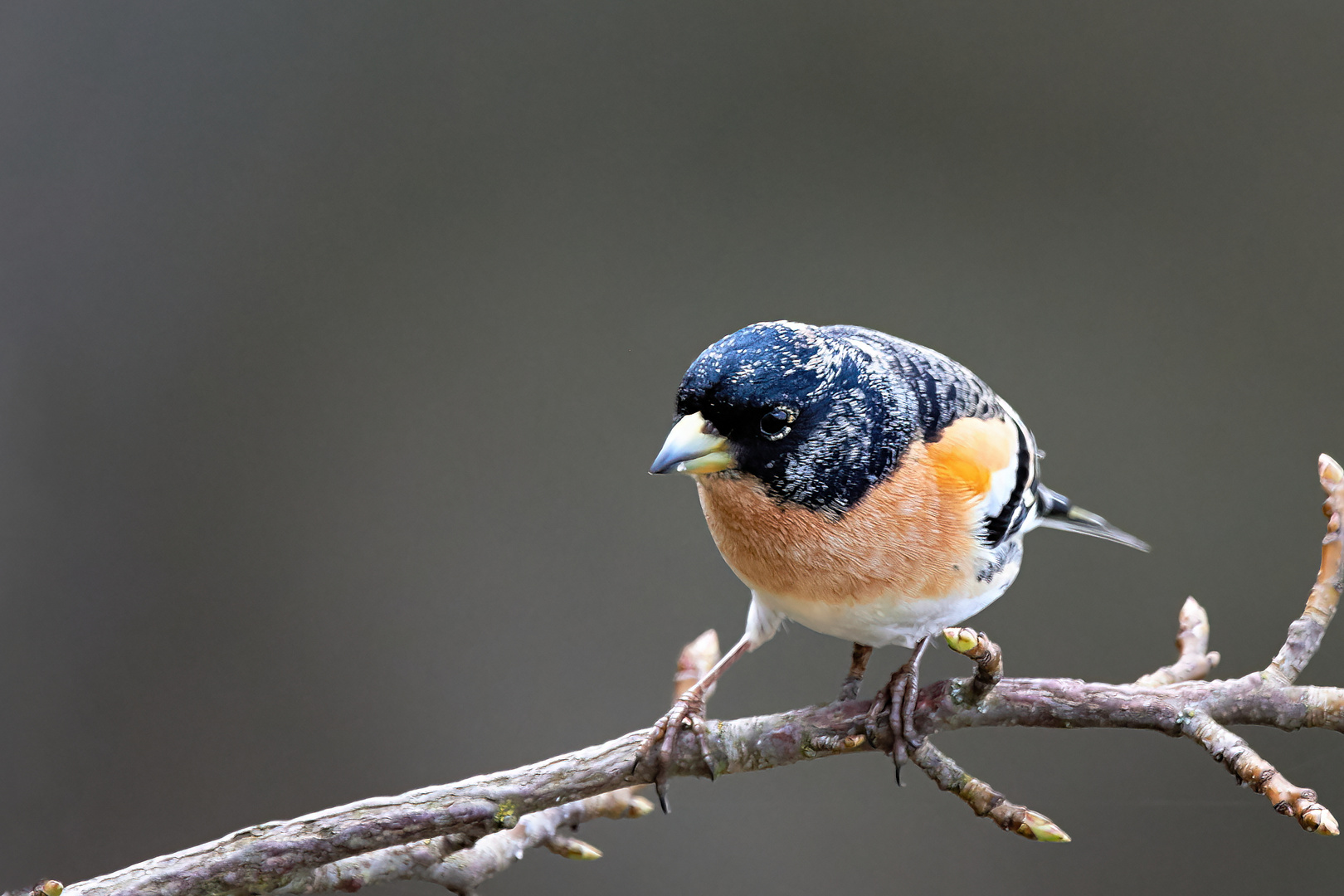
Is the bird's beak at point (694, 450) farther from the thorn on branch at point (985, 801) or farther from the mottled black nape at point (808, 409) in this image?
the thorn on branch at point (985, 801)

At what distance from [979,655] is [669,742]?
279mm

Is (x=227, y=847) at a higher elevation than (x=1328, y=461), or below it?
below

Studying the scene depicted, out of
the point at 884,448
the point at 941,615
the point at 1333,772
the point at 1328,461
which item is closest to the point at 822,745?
the point at 941,615

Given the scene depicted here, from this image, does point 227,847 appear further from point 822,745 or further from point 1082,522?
point 1082,522

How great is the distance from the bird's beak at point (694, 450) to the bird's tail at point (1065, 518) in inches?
14.9

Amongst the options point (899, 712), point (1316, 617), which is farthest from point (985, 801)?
point (1316, 617)

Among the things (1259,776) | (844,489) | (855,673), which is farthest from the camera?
(855,673)

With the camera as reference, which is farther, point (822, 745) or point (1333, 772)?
point (1333, 772)

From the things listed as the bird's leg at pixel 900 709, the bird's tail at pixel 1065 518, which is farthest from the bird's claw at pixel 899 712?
the bird's tail at pixel 1065 518

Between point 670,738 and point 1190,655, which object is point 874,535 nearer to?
point 670,738

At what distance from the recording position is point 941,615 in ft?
2.76

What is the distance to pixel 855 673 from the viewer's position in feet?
3.12

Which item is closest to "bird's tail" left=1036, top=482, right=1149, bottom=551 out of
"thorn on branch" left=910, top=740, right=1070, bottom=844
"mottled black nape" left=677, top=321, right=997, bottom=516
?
"mottled black nape" left=677, top=321, right=997, bottom=516

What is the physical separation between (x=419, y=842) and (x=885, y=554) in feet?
1.55
